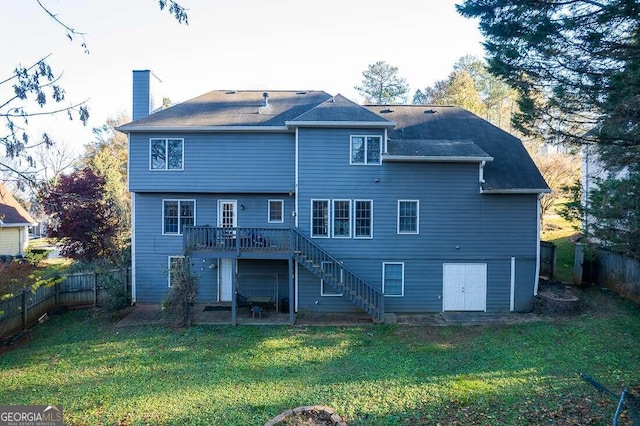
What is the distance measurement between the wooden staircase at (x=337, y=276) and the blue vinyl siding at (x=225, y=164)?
239cm

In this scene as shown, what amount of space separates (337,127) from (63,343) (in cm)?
1087

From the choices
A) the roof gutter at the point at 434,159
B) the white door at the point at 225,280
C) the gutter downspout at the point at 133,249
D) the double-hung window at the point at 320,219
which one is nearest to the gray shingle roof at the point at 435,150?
the roof gutter at the point at 434,159

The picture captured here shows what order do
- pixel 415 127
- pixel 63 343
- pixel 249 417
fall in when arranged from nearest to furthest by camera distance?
1. pixel 249 417
2. pixel 63 343
3. pixel 415 127

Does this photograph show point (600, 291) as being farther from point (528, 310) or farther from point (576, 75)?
point (576, 75)

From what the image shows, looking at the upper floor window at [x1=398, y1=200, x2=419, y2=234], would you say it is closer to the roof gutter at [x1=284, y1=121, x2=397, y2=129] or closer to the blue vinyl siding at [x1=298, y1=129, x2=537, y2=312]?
the blue vinyl siding at [x1=298, y1=129, x2=537, y2=312]

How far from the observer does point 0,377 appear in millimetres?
8289

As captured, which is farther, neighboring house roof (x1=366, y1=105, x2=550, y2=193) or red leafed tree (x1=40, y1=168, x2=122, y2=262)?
red leafed tree (x1=40, y1=168, x2=122, y2=262)

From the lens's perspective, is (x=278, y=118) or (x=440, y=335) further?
(x=278, y=118)

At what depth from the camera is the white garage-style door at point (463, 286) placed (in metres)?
13.4

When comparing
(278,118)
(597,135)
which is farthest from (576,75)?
(278,118)

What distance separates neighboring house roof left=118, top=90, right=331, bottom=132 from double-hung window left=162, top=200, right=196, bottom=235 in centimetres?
295

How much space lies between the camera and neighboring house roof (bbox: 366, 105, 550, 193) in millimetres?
13188

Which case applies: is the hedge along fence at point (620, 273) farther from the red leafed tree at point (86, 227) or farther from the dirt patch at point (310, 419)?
the red leafed tree at point (86, 227)

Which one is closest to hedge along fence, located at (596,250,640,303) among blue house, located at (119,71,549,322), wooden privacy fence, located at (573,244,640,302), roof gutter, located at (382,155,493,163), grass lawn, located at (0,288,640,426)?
wooden privacy fence, located at (573,244,640,302)
